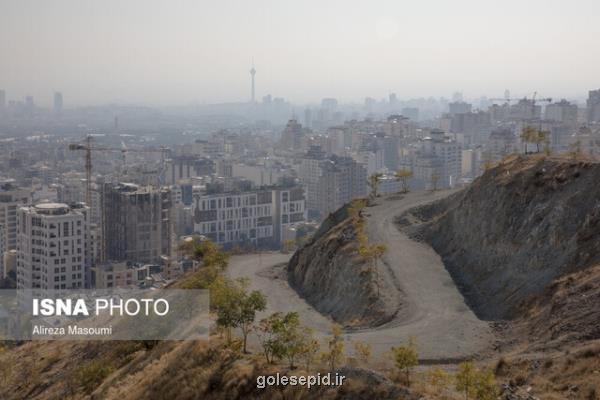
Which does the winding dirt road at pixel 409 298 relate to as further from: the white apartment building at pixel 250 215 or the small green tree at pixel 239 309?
the white apartment building at pixel 250 215

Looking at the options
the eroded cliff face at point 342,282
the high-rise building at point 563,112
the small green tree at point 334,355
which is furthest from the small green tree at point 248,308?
the high-rise building at point 563,112

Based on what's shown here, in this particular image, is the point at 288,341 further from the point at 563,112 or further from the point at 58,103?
the point at 58,103

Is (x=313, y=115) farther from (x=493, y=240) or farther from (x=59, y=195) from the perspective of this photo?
(x=493, y=240)

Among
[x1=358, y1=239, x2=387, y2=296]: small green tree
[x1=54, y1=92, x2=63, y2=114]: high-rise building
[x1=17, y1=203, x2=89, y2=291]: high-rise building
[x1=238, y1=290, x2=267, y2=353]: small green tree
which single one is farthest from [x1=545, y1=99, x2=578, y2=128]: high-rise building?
[x1=54, y1=92, x2=63, y2=114]: high-rise building

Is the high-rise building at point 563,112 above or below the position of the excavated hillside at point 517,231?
above

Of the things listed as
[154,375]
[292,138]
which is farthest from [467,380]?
[292,138]

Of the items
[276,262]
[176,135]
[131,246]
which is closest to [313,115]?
[176,135]

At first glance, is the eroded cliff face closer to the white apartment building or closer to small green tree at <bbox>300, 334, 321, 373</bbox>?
small green tree at <bbox>300, 334, 321, 373</bbox>
